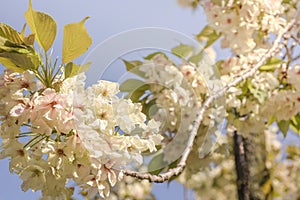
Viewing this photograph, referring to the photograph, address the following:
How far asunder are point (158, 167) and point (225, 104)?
0.37 metres

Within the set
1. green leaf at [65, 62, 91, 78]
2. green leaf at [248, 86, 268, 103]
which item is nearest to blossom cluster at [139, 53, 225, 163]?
green leaf at [248, 86, 268, 103]

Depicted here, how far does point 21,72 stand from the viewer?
2.78 ft

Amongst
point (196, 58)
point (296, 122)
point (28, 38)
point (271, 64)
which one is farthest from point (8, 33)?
point (296, 122)

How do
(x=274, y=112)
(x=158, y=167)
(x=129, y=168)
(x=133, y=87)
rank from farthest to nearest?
(x=274, y=112) < (x=133, y=87) < (x=158, y=167) < (x=129, y=168)

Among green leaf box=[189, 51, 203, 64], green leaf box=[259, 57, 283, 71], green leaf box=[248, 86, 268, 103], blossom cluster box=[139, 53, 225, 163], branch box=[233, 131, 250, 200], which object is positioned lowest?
branch box=[233, 131, 250, 200]

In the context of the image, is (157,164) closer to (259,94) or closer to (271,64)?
(259,94)

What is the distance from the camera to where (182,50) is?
1.62 meters

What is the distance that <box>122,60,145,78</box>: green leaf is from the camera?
1494 mm

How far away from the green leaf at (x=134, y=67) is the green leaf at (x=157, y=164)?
30cm

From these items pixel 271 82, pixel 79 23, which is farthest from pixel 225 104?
pixel 79 23

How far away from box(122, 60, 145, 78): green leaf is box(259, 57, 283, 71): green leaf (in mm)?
454

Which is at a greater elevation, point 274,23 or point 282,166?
point 274,23

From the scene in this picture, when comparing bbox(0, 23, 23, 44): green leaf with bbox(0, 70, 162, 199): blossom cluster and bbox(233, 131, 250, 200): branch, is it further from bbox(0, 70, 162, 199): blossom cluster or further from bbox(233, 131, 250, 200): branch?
bbox(233, 131, 250, 200): branch

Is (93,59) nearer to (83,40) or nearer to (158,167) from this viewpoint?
(83,40)
